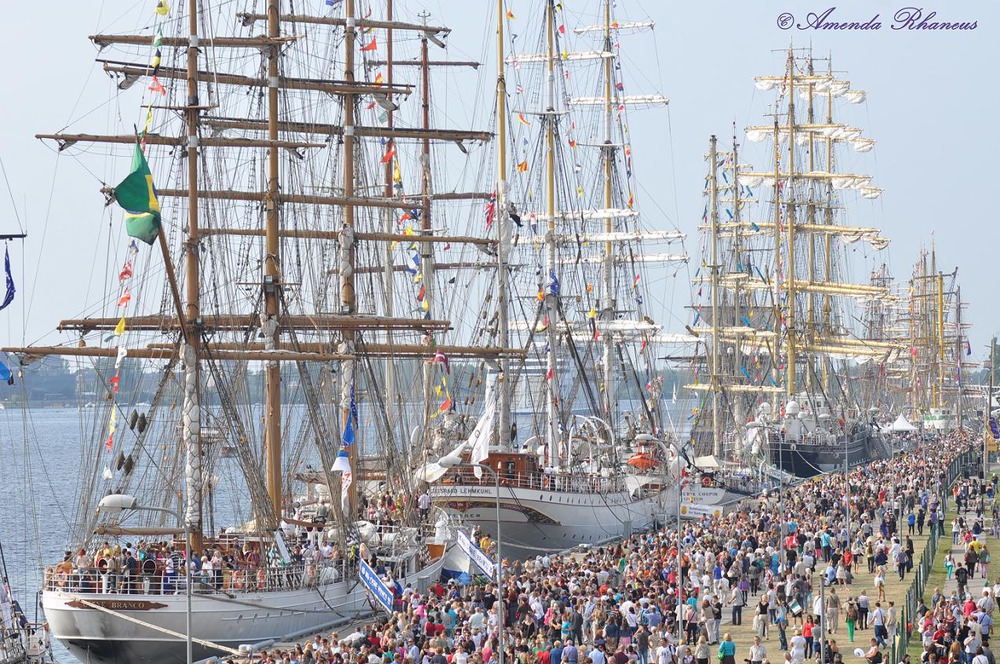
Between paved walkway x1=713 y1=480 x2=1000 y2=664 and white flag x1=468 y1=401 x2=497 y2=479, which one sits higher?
white flag x1=468 y1=401 x2=497 y2=479

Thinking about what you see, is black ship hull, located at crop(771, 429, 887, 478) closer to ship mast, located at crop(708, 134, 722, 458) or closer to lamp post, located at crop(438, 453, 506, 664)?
ship mast, located at crop(708, 134, 722, 458)

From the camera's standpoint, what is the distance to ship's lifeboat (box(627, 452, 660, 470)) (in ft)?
219

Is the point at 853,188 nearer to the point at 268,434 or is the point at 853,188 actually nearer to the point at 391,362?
the point at 391,362

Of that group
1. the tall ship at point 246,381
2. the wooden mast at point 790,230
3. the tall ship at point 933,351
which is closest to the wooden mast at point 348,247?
the tall ship at point 246,381

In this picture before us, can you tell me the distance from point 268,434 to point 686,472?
2846 centimetres

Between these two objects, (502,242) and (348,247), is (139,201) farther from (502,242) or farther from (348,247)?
(502,242)

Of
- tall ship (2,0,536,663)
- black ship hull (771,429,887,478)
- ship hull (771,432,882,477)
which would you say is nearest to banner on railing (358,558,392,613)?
tall ship (2,0,536,663)

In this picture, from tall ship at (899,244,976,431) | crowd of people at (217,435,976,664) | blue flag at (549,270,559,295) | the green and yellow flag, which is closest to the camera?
crowd of people at (217,435,976,664)

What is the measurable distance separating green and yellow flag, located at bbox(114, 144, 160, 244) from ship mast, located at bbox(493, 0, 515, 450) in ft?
79.8

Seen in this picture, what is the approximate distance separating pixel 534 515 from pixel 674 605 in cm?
2085

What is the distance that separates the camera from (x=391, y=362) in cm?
5684

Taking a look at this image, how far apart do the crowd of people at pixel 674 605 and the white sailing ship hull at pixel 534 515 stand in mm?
4628

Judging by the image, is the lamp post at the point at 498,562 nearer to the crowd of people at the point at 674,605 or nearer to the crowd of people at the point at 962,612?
the crowd of people at the point at 674,605

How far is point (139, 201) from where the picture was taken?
31.1 m
